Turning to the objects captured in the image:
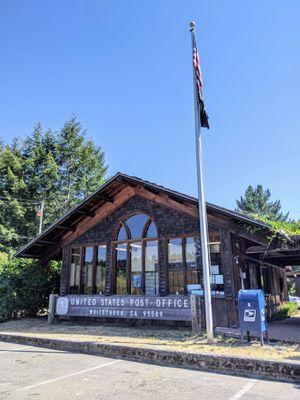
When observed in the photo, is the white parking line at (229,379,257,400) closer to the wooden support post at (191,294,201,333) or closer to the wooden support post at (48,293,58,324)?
the wooden support post at (191,294,201,333)

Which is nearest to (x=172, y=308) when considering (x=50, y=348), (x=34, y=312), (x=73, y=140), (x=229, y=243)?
(x=229, y=243)

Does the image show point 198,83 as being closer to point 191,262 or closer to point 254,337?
point 191,262

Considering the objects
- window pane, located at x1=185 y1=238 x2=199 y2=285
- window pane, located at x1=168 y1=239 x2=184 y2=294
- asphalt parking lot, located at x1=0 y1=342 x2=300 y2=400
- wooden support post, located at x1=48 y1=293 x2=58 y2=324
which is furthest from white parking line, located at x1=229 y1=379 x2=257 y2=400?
wooden support post, located at x1=48 y1=293 x2=58 y2=324

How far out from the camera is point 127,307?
38.7 ft

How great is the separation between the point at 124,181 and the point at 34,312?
7.53 metres

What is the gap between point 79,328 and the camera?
11664 millimetres

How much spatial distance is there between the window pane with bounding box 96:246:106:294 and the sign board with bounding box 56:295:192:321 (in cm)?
87

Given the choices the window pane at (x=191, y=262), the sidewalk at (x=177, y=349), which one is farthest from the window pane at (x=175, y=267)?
the sidewalk at (x=177, y=349)

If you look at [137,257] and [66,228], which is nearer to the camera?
[137,257]

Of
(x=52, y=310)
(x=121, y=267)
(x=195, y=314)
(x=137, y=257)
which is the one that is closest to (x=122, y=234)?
(x=137, y=257)

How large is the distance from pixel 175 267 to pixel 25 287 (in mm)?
7049

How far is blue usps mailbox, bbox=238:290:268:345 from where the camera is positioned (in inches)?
312

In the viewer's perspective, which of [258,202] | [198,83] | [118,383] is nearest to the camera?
[118,383]

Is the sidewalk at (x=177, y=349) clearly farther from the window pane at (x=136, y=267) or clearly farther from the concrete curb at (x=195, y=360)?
the window pane at (x=136, y=267)
